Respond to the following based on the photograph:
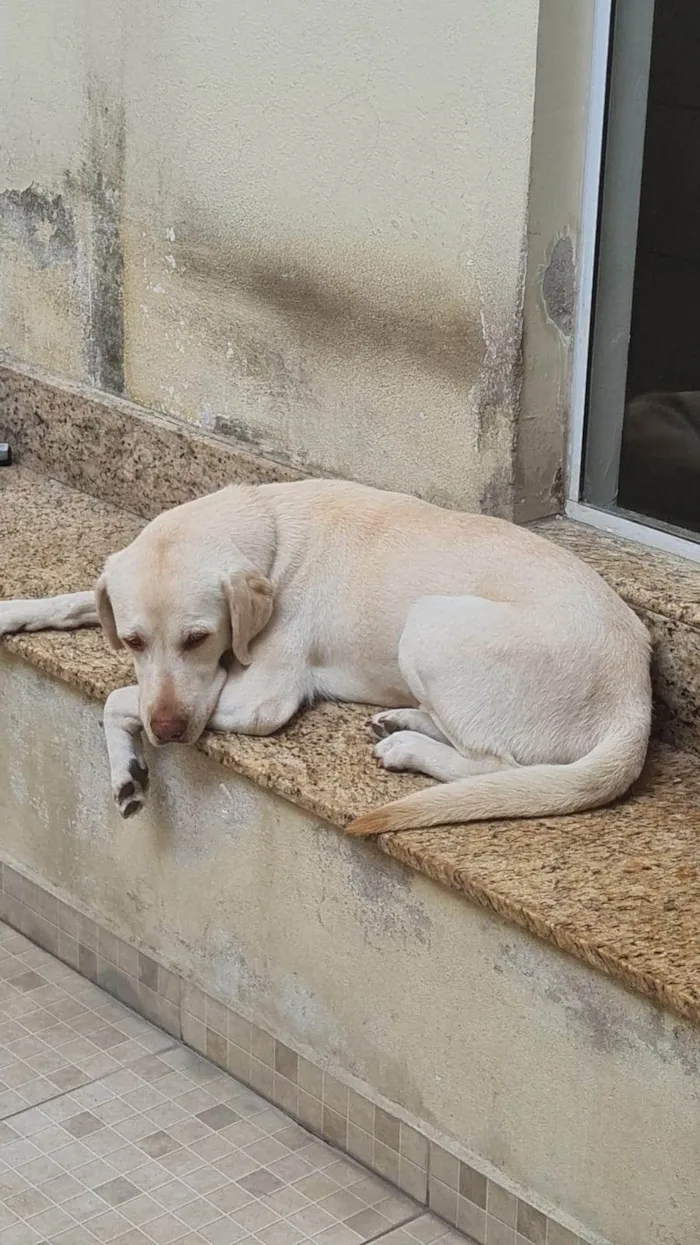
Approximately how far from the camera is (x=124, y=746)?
10.6 ft

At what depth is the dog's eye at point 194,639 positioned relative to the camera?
306 centimetres

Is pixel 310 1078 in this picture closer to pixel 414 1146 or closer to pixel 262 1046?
pixel 262 1046

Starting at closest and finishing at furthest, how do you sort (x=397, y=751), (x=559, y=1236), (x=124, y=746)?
(x=559, y=1236) → (x=397, y=751) → (x=124, y=746)

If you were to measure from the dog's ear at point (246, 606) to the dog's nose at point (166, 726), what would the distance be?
0.18 metres

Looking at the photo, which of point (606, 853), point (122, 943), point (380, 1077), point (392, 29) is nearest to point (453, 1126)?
point (380, 1077)

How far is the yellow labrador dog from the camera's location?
2.91 meters

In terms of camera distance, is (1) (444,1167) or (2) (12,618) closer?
(1) (444,1167)

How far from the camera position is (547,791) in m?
2.81

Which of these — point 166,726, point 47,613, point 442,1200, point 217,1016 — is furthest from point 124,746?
point 442,1200

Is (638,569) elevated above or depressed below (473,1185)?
above

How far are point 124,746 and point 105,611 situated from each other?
276mm

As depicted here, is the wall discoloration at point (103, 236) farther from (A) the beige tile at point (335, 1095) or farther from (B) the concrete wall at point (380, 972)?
(A) the beige tile at point (335, 1095)

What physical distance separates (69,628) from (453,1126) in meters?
1.37

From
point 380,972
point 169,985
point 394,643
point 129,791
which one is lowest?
point 169,985
